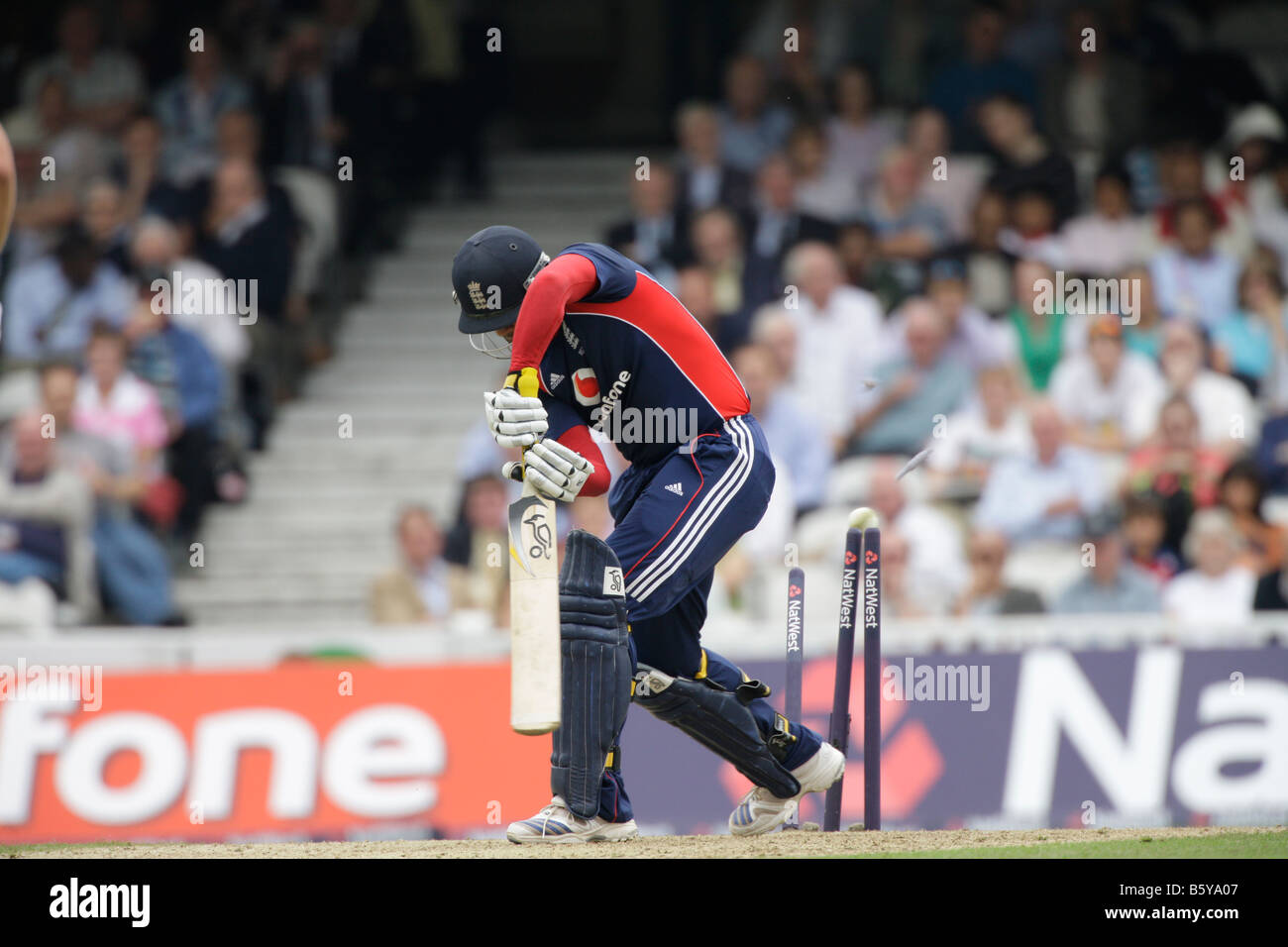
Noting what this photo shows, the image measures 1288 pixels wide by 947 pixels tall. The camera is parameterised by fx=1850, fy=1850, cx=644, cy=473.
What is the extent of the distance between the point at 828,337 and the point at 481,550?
2.69m

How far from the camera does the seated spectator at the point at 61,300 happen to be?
12711mm

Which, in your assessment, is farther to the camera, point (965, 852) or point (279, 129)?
point (279, 129)

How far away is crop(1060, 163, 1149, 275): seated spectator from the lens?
12445mm

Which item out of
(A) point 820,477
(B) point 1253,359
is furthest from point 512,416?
(B) point 1253,359

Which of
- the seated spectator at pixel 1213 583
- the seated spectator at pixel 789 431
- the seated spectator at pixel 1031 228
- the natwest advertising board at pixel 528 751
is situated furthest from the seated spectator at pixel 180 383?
the seated spectator at pixel 1213 583

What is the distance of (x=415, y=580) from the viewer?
37.2 ft

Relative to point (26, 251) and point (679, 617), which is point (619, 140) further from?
point (679, 617)

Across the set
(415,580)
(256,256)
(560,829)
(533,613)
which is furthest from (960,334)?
(533,613)

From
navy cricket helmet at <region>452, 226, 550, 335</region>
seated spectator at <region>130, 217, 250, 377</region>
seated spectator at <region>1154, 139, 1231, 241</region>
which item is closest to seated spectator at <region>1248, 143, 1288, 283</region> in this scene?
seated spectator at <region>1154, 139, 1231, 241</region>

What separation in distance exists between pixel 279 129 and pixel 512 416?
916 cm

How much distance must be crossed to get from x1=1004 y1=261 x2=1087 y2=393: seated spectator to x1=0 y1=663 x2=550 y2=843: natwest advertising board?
4.47 metres

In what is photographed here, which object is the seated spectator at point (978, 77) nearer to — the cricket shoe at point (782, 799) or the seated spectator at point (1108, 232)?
the seated spectator at point (1108, 232)

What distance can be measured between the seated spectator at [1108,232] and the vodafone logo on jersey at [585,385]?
7098 millimetres
